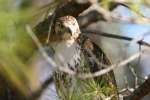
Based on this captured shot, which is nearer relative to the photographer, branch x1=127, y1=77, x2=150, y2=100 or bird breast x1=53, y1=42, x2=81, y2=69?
branch x1=127, y1=77, x2=150, y2=100

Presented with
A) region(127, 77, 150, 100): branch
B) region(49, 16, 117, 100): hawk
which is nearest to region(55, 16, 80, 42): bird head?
region(49, 16, 117, 100): hawk

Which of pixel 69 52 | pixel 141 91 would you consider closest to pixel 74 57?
pixel 69 52

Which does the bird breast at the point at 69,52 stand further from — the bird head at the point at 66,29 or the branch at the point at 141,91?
the branch at the point at 141,91

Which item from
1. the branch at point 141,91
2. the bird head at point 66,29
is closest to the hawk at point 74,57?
the bird head at point 66,29

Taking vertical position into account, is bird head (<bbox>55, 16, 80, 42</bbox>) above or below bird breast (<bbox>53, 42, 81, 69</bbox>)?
above

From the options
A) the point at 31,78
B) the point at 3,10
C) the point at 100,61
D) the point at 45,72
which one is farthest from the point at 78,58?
the point at 3,10

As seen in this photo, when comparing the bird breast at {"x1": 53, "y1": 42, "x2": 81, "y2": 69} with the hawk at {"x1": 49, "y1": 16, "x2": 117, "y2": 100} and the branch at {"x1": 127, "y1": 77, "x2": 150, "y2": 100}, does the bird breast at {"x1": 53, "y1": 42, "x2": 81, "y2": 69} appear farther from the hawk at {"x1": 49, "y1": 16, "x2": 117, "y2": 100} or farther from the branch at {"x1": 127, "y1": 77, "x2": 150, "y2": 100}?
the branch at {"x1": 127, "y1": 77, "x2": 150, "y2": 100}

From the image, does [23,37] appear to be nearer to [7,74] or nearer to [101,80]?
[7,74]

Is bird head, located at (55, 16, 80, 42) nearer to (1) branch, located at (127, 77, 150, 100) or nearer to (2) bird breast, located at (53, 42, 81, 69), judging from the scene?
(2) bird breast, located at (53, 42, 81, 69)
